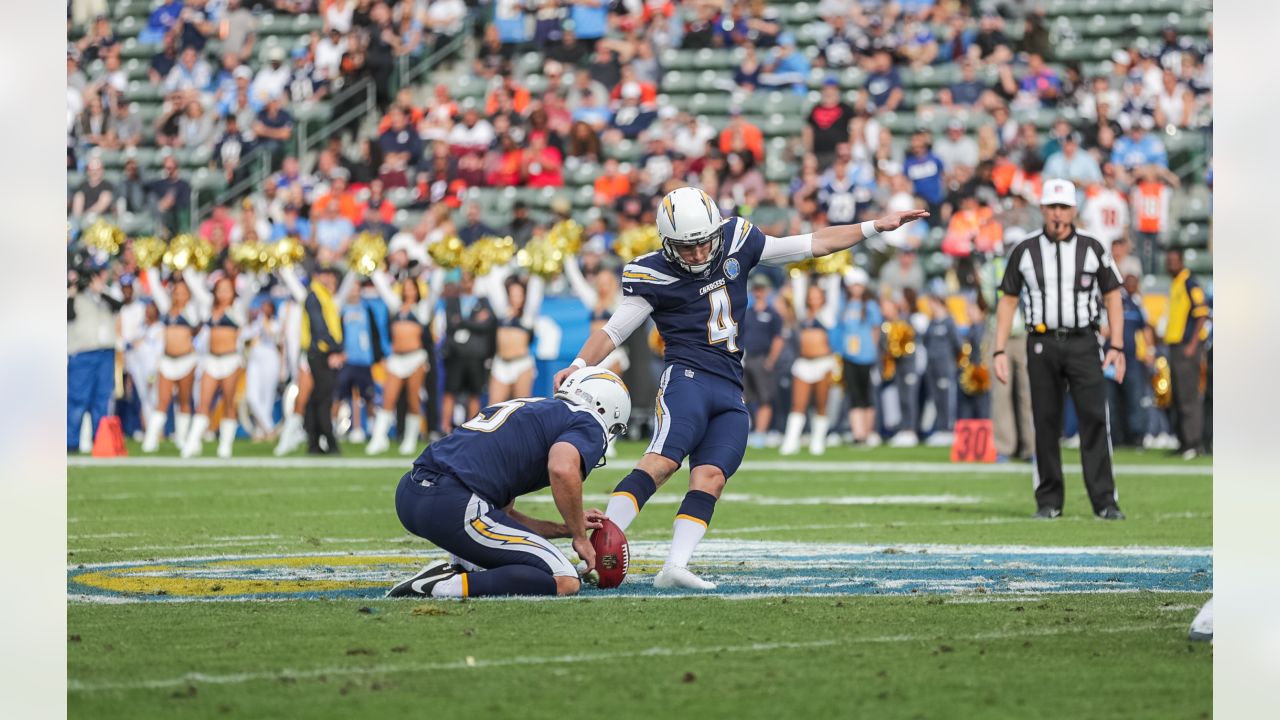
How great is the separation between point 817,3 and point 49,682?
87.4 feet

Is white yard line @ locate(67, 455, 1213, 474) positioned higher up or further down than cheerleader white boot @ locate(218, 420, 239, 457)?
further down

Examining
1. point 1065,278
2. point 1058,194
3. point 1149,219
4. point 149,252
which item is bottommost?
point 1065,278

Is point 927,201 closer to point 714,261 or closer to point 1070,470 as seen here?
point 1070,470

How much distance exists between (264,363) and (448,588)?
15680 millimetres

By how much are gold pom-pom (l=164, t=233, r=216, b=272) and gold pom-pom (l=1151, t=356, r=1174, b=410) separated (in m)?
11.3

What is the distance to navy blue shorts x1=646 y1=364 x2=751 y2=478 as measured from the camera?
8.42 meters

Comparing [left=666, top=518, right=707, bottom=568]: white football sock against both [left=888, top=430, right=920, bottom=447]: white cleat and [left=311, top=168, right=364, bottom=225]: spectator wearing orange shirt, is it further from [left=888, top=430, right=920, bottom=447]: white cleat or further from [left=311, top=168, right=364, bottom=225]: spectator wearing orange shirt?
[left=311, top=168, right=364, bottom=225]: spectator wearing orange shirt

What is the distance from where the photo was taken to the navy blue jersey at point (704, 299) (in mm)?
8719

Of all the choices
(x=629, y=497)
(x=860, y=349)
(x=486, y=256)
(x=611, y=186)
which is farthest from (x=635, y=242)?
(x=629, y=497)

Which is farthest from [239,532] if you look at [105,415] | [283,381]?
[283,381]

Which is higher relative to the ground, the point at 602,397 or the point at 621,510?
the point at 602,397

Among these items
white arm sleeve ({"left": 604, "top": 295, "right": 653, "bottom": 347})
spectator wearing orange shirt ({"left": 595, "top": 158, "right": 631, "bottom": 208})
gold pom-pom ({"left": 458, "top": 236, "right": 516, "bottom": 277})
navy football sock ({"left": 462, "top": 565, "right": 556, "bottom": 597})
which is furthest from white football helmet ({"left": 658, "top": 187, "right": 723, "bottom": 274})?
spectator wearing orange shirt ({"left": 595, "top": 158, "right": 631, "bottom": 208})

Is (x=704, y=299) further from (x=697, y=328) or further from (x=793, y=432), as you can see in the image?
(x=793, y=432)

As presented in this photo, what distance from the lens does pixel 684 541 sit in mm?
8195
